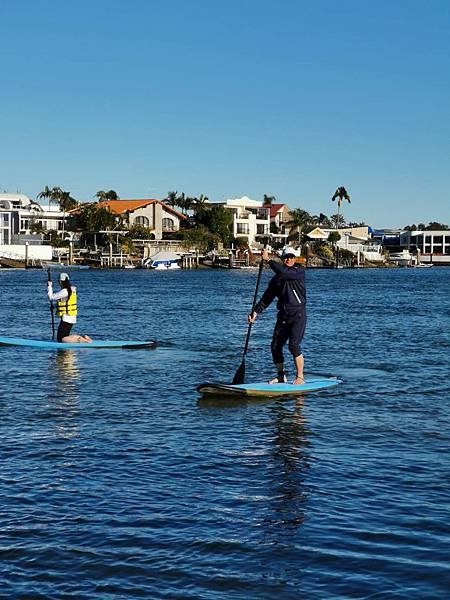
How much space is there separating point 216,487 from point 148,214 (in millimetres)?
150260

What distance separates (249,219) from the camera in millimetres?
168000

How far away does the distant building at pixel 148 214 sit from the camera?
515ft

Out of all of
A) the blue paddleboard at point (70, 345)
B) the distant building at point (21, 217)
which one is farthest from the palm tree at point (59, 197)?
the blue paddleboard at point (70, 345)

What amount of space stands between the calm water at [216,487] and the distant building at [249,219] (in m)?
145

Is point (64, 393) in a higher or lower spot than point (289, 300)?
lower

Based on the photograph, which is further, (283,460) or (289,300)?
(289,300)

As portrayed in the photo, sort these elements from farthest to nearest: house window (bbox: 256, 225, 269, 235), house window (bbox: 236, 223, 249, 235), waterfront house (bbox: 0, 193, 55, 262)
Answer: house window (bbox: 256, 225, 269, 235) < house window (bbox: 236, 223, 249, 235) < waterfront house (bbox: 0, 193, 55, 262)

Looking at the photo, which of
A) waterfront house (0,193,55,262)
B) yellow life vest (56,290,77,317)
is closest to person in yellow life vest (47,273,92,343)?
yellow life vest (56,290,77,317)

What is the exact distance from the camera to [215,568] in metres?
8.23

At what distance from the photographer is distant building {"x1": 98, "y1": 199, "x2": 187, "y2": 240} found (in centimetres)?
15688

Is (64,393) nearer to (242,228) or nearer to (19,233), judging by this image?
(19,233)

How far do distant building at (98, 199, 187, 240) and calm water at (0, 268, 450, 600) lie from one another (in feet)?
449

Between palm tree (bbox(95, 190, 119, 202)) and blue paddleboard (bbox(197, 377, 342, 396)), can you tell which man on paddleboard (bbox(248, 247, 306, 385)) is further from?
palm tree (bbox(95, 190, 119, 202))

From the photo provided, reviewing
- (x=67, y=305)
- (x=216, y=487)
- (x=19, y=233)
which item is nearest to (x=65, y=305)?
(x=67, y=305)
